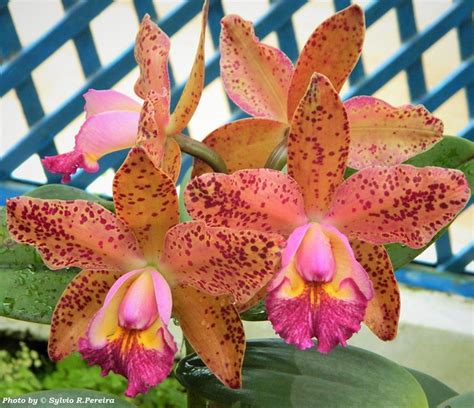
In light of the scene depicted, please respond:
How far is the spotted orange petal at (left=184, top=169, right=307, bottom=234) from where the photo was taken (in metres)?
0.43

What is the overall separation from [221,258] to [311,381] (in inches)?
6.4

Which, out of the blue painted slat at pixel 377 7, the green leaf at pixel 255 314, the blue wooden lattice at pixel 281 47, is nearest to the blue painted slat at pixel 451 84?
the blue wooden lattice at pixel 281 47

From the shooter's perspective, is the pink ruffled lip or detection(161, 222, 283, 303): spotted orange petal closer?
detection(161, 222, 283, 303): spotted orange petal

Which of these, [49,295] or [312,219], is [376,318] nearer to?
[312,219]

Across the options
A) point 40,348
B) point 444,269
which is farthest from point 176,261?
point 444,269

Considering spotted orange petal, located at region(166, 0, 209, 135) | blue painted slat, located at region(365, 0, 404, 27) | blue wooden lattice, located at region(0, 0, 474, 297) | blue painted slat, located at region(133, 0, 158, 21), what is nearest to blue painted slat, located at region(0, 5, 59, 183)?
blue wooden lattice, located at region(0, 0, 474, 297)

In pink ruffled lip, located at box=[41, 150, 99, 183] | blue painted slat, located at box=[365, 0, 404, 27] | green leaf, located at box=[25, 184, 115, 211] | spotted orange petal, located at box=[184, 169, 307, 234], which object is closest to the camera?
spotted orange petal, located at box=[184, 169, 307, 234]

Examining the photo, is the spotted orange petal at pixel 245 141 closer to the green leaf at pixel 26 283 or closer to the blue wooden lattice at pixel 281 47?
the green leaf at pixel 26 283

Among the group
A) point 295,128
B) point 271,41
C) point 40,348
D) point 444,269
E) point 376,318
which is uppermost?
point 295,128

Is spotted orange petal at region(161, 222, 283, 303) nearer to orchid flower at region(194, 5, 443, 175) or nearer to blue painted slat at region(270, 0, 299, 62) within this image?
orchid flower at region(194, 5, 443, 175)

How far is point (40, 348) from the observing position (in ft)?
4.12

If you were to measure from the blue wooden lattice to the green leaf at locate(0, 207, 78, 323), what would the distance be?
2.69 feet

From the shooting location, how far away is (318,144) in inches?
18.2

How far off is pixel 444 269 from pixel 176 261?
1043 mm
